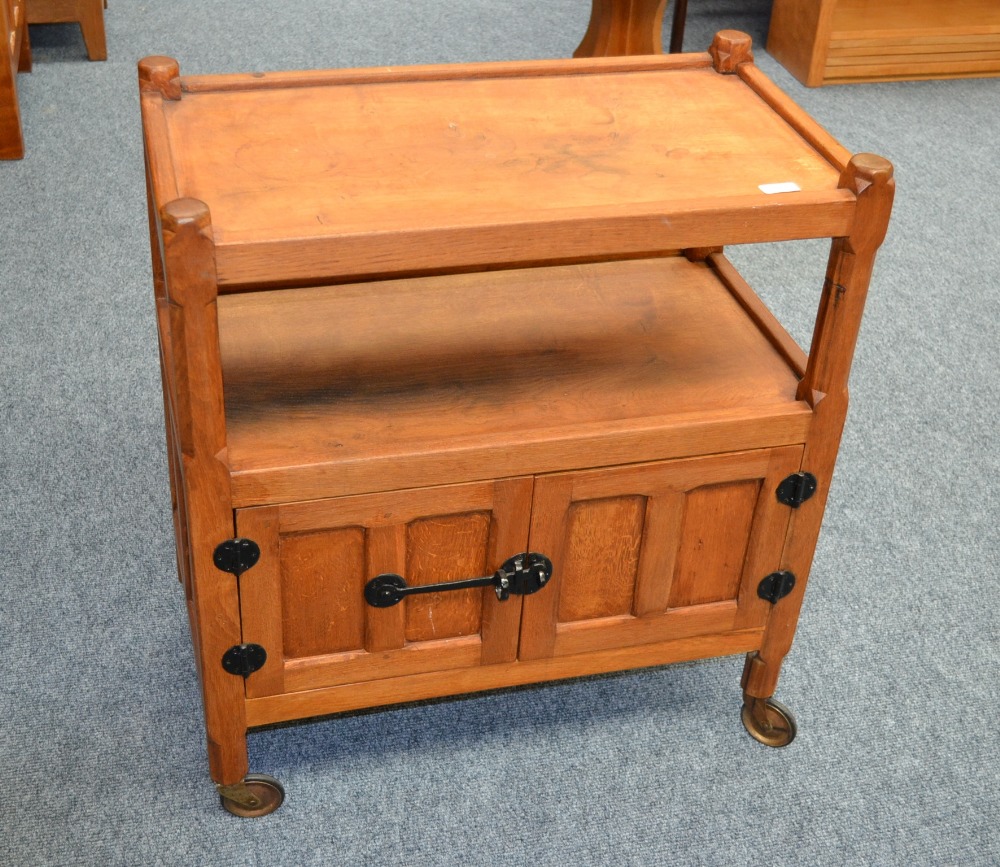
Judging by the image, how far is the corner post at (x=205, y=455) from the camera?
3.43ft

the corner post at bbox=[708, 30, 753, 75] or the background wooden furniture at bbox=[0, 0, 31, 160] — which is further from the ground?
the corner post at bbox=[708, 30, 753, 75]

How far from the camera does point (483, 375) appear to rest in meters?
1.35

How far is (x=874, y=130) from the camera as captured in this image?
9.75 ft

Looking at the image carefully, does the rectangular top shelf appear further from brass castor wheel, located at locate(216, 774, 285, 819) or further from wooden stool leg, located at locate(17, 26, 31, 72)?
wooden stool leg, located at locate(17, 26, 31, 72)

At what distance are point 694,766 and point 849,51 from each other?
A: 2.20m

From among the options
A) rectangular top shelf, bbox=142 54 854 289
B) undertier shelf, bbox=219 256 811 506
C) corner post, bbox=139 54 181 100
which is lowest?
undertier shelf, bbox=219 256 811 506

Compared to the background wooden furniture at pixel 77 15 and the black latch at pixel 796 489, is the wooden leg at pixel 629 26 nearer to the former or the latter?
the background wooden furniture at pixel 77 15

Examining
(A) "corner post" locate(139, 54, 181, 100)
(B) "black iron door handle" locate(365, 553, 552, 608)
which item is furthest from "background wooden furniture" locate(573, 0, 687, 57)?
(B) "black iron door handle" locate(365, 553, 552, 608)

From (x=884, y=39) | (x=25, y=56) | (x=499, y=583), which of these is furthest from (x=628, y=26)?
(x=499, y=583)

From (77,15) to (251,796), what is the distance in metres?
2.22

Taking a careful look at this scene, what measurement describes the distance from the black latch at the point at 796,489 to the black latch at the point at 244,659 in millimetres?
562

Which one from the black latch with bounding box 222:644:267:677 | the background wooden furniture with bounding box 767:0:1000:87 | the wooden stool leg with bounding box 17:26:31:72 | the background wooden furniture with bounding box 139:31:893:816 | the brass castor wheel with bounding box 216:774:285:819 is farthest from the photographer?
the background wooden furniture with bounding box 767:0:1000:87

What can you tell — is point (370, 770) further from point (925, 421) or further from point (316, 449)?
point (925, 421)

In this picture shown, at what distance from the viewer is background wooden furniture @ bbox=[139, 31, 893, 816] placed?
116 cm
